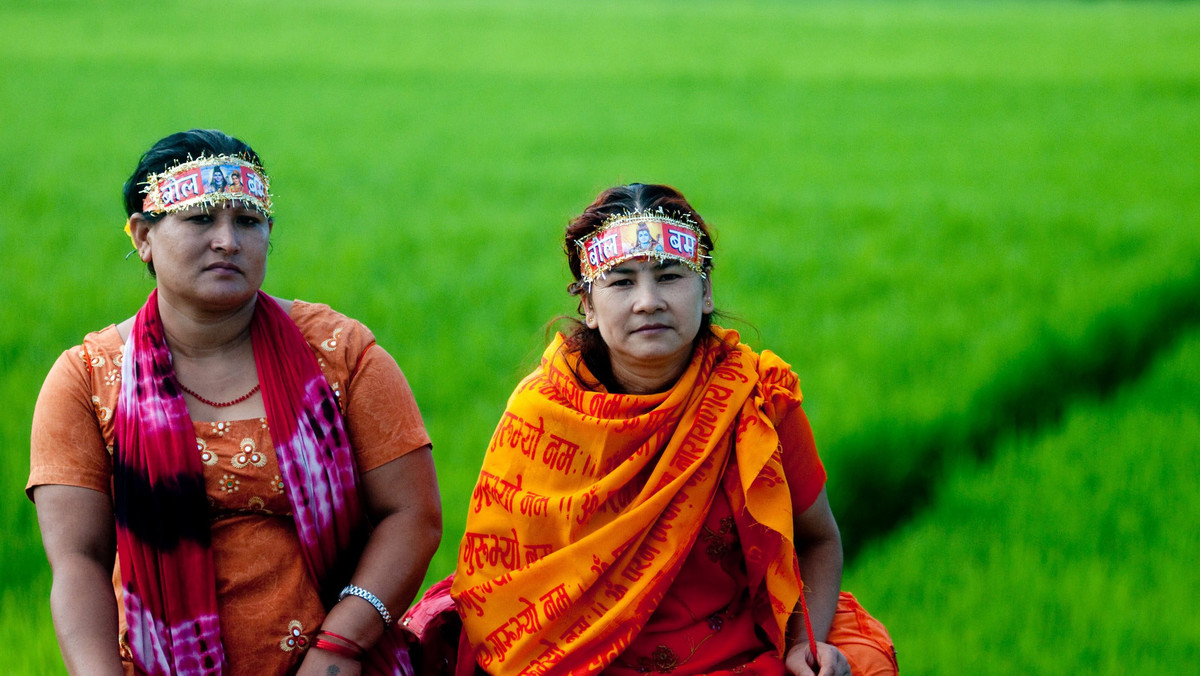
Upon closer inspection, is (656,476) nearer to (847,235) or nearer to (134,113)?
(847,235)

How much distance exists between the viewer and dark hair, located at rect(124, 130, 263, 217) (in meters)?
2.34

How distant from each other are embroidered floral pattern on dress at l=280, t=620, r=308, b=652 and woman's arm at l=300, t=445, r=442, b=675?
57mm

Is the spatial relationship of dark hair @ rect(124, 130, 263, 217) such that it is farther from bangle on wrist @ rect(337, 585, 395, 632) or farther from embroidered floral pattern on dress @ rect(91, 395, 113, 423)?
bangle on wrist @ rect(337, 585, 395, 632)

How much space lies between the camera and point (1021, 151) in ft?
29.6

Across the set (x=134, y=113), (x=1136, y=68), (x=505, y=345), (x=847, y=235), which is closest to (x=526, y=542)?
(x=505, y=345)

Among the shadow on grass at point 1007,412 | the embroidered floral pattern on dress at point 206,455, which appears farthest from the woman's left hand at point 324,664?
the shadow on grass at point 1007,412

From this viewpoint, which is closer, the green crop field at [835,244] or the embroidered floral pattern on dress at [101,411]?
the embroidered floral pattern on dress at [101,411]

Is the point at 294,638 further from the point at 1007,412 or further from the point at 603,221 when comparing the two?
the point at 1007,412

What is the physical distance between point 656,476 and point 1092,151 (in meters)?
7.64

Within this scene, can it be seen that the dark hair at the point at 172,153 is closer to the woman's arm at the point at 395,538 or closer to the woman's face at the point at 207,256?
the woman's face at the point at 207,256

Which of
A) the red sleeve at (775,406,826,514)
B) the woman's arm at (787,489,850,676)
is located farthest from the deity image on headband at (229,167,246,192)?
the woman's arm at (787,489,850,676)

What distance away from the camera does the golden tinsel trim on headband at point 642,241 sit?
2.51m

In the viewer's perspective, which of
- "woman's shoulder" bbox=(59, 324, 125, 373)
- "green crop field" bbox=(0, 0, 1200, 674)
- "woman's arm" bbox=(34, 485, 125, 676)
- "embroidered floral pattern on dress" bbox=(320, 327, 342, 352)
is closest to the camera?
"woman's arm" bbox=(34, 485, 125, 676)

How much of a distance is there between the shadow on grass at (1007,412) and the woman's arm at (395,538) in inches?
80.8
